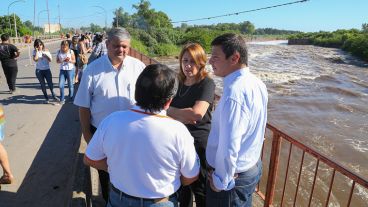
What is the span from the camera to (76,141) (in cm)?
581

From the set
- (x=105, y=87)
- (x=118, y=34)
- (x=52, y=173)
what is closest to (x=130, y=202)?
(x=105, y=87)

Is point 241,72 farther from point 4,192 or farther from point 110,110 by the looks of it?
point 4,192

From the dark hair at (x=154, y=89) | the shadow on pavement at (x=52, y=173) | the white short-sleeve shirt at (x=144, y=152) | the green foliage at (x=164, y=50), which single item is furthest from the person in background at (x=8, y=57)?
the green foliage at (x=164, y=50)

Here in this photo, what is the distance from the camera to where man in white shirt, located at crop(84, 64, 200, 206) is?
1.78 meters

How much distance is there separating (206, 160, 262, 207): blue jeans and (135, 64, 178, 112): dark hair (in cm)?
83

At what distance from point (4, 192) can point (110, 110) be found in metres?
2.16

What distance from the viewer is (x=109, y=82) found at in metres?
2.92

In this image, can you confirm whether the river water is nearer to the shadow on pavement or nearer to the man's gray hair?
the shadow on pavement

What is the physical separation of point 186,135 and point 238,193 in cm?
73

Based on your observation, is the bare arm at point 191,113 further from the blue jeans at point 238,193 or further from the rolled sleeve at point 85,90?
the rolled sleeve at point 85,90

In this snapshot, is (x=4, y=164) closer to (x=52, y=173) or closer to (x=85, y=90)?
(x=52, y=173)

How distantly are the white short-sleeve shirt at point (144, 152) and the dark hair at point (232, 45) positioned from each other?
0.62 m

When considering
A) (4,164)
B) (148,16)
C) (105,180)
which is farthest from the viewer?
(148,16)

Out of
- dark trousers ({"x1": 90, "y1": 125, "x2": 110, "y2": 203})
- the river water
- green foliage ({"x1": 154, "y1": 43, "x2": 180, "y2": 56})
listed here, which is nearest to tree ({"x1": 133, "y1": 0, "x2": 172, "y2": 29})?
green foliage ({"x1": 154, "y1": 43, "x2": 180, "y2": 56})
